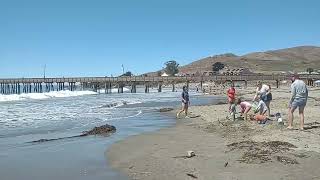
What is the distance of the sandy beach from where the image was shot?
26.3ft

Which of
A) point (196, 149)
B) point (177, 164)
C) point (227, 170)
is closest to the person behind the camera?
point (227, 170)

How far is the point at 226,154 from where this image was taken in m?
9.88

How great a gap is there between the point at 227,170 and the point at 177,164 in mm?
1303

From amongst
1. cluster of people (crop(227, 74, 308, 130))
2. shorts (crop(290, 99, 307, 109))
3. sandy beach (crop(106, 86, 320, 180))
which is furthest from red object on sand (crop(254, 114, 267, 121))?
shorts (crop(290, 99, 307, 109))

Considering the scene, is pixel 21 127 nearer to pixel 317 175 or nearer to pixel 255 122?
pixel 255 122

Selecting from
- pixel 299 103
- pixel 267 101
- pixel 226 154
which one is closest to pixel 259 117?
pixel 267 101

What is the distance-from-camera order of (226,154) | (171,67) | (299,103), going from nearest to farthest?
(226,154) → (299,103) → (171,67)

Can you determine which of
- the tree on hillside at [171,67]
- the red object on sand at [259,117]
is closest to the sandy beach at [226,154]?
the red object on sand at [259,117]

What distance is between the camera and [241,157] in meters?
9.23

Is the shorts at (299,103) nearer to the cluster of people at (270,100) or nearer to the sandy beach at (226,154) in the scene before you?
the cluster of people at (270,100)

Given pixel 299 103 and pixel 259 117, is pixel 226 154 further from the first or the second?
pixel 259 117

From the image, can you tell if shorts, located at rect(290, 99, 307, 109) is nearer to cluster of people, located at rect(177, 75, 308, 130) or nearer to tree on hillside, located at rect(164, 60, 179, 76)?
cluster of people, located at rect(177, 75, 308, 130)

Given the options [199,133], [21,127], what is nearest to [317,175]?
[199,133]

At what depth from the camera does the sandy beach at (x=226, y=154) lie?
26.3ft
